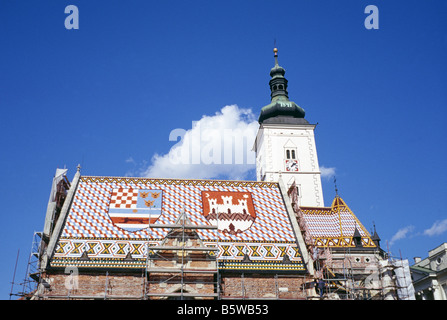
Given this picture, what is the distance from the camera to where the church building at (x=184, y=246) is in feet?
75.6

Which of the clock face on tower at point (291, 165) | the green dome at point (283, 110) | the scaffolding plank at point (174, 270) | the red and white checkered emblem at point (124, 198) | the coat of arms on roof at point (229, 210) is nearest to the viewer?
the scaffolding plank at point (174, 270)

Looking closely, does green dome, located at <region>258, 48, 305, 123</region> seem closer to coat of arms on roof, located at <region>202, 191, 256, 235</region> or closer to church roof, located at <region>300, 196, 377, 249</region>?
church roof, located at <region>300, 196, 377, 249</region>

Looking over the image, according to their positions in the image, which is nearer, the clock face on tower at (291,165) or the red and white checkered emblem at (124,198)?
the red and white checkered emblem at (124,198)

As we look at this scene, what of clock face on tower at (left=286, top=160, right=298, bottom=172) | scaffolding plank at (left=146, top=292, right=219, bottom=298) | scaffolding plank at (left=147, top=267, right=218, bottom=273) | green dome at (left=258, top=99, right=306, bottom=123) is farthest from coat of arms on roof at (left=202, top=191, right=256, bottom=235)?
green dome at (left=258, top=99, right=306, bottom=123)

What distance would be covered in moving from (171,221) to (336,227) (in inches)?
564

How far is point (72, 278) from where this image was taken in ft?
75.5

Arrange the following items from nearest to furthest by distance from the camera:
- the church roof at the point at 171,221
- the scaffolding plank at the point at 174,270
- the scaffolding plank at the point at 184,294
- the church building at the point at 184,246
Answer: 1. the scaffolding plank at the point at 184,294
2. the scaffolding plank at the point at 174,270
3. the church building at the point at 184,246
4. the church roof at the point at 171,221

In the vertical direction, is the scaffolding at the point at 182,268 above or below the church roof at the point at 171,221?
below

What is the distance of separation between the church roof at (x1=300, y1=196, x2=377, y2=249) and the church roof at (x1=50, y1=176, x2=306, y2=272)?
621 cm

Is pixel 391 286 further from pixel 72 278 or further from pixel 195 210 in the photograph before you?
pixel 72 278

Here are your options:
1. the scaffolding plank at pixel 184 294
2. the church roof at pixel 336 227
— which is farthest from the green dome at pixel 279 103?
the scaffolding plank at pixel 184 294

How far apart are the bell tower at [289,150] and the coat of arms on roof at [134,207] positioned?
19391 mm

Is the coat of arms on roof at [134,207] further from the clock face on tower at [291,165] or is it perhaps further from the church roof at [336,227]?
the clock face on tower at [291,165]
